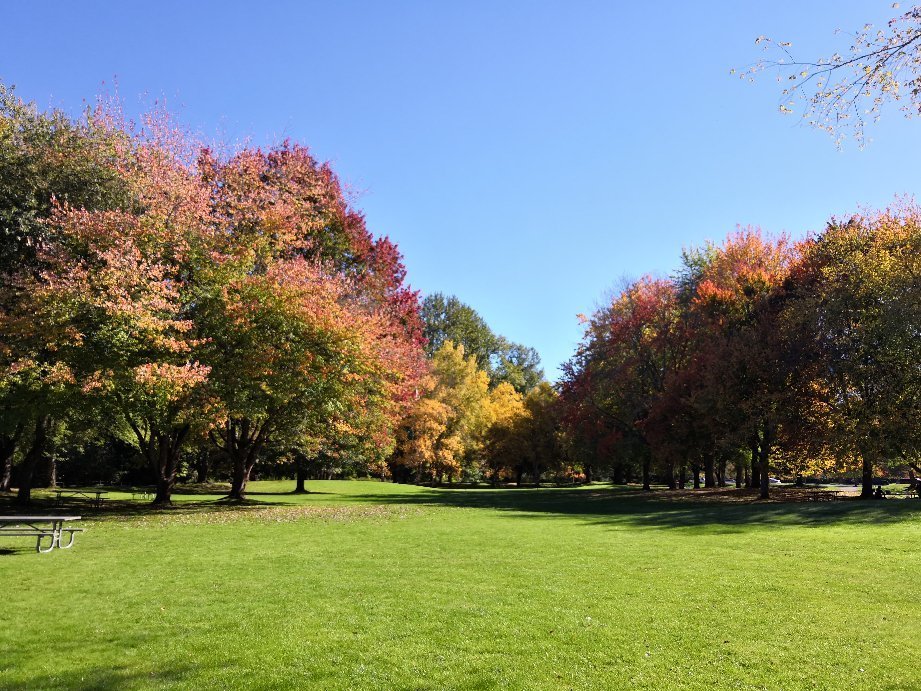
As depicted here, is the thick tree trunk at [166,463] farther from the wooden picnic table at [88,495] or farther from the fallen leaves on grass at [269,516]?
the fallen leaves on grass at [269,516]

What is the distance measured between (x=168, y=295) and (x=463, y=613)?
1675 cm

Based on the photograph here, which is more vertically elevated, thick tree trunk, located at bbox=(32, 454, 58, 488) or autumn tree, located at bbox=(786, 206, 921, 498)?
autumn tree, located at bbox=(786, 206, 921, 498)

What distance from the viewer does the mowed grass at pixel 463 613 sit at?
19.3ft

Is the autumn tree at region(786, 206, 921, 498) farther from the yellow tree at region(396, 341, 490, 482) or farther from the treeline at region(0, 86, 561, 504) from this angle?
the yellow tree at region(396, 341, 490, 482)

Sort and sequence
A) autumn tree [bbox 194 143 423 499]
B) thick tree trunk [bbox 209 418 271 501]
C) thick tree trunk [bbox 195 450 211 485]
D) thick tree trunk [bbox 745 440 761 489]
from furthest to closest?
thick tree trunk [bbox 195 450 211 485] → thick tree trunk [bbox 745 440 761 489] → thick tree trunk [bbox 209 418 271 501] → autumn tree [bbox 194 143 423 499]

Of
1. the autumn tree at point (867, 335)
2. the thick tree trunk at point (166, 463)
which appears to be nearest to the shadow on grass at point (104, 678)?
the thick tree trunk at point (166, 463)

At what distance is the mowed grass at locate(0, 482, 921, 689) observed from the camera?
5887 millimetres

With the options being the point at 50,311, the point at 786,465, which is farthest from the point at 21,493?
the point at 786,465

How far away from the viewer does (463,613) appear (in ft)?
25.9

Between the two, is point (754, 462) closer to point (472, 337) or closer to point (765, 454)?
point (765, 454)

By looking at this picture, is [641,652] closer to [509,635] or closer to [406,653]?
[509,635]

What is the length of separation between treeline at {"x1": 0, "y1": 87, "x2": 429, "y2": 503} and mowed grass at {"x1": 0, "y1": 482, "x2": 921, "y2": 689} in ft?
22.0

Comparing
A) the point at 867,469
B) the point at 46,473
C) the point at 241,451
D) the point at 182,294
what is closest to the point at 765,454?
the point at 867,469

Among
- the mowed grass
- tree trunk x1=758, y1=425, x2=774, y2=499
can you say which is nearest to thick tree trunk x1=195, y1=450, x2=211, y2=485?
tree trunk x1=758, y1=425, x2=774, y2=499
